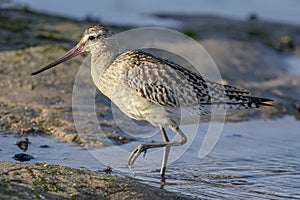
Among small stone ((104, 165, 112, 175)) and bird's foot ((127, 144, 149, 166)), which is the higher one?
bird's foot ((127, 144, 149, 166))

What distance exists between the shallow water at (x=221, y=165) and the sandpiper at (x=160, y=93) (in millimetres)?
347

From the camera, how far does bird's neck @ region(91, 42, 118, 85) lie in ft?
31.4

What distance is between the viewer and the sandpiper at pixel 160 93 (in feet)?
29.8

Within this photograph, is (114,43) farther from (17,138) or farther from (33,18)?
(33,18)

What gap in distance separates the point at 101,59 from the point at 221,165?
2.02 metres

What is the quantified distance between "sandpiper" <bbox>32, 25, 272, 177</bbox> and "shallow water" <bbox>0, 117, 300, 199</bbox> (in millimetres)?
347

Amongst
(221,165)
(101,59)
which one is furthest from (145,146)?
(101,59)

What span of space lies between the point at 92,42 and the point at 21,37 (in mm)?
4191

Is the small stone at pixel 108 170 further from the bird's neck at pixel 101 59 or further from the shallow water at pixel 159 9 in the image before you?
the shallow water at pixel 159 9

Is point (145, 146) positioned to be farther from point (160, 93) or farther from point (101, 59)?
point (101, 59)

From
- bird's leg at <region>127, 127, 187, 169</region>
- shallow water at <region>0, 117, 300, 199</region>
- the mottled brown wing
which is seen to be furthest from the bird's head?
bird's leg at <region>127, 127, 187, 169</region>

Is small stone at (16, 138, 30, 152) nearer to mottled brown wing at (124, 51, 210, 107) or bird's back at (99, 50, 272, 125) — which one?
bird's back at (99, 50, 272, 125)

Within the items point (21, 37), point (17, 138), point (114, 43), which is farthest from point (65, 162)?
point (21, 37)

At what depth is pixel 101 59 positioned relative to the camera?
9672 millimetres
